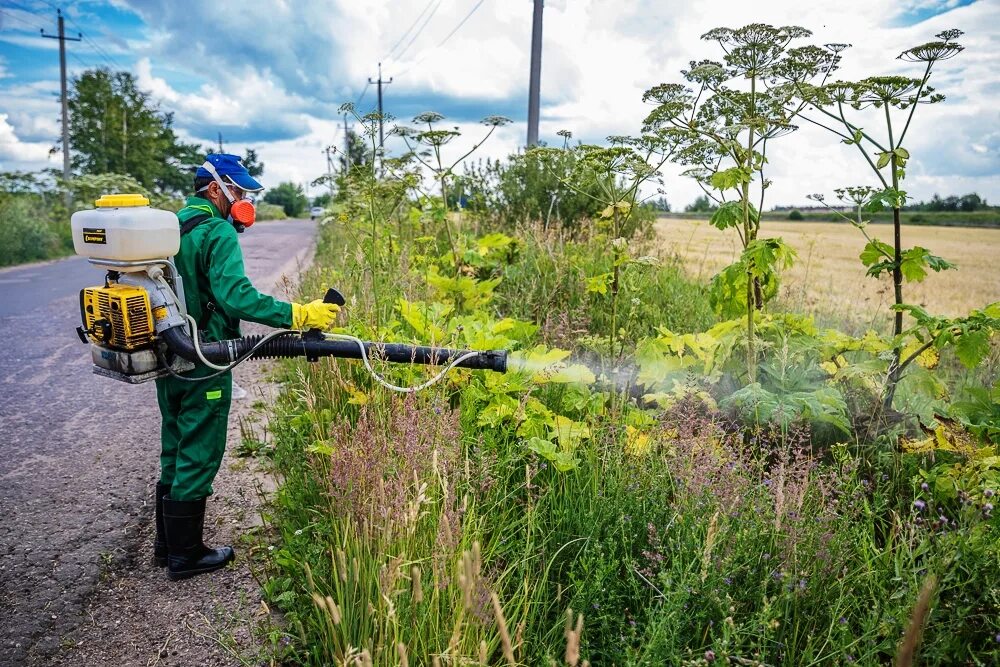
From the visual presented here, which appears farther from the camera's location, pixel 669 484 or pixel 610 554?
pixel 669 484

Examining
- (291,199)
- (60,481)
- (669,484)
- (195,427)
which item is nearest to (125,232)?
(195,427)

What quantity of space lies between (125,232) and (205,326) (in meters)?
0.66

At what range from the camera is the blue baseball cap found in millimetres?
3246

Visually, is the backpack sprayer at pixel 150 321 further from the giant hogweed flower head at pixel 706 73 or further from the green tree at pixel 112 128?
the green tree at pixel 112 128

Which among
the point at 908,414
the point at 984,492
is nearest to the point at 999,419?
the point at 908,414

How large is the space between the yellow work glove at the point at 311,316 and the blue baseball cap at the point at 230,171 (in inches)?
27.9

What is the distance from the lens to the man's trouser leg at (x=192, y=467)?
309 centimetres

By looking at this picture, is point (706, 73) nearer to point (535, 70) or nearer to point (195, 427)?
point (195, 427)

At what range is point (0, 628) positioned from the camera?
9.11 ft

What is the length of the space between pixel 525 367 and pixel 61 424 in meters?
3.62

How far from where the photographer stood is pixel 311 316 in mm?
3039

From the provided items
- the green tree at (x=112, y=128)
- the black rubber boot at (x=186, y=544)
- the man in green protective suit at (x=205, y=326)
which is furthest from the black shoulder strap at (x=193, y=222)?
the green tree at (x=112, y=128)

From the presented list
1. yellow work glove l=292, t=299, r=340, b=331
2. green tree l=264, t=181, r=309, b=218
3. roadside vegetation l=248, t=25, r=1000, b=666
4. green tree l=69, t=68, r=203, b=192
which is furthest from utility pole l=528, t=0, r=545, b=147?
green tree l=264, t=181, r=309, b=218

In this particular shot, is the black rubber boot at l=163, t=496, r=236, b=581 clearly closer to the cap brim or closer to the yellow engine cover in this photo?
the yellow engine cover
